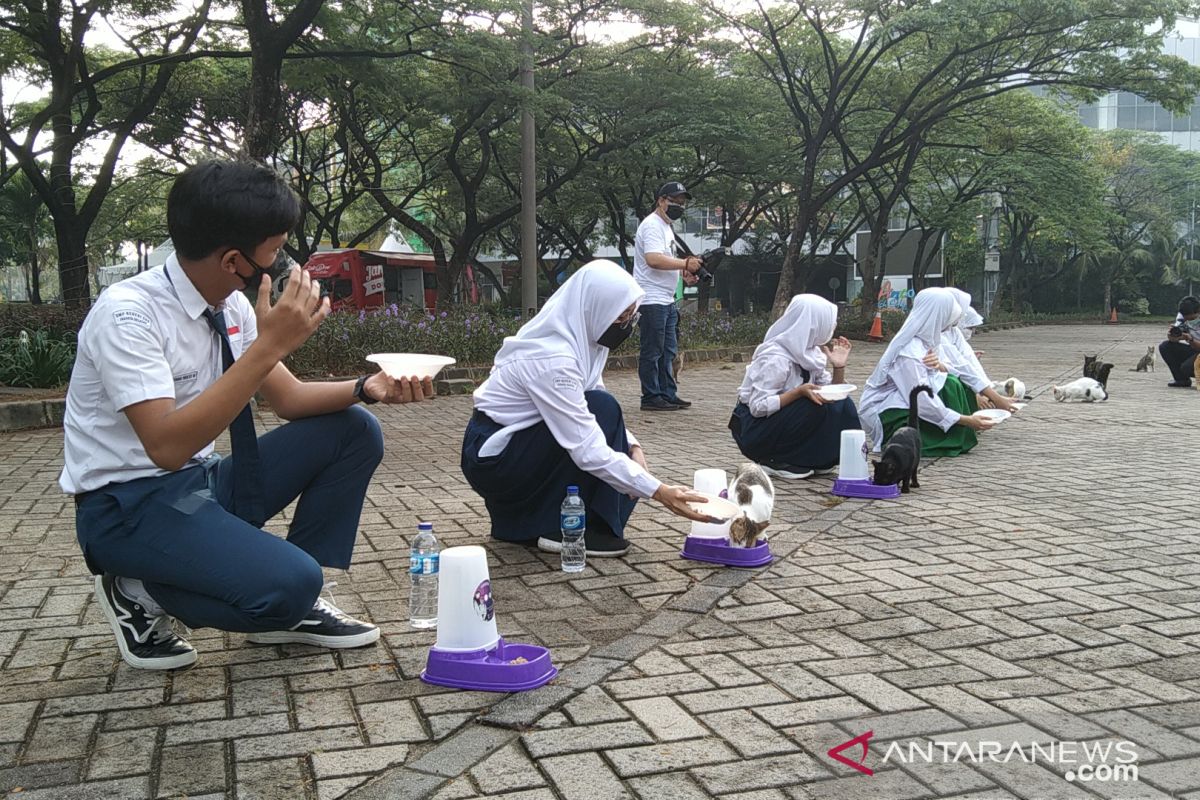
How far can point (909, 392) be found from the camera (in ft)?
24.1

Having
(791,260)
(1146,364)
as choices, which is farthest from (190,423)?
(791,260)

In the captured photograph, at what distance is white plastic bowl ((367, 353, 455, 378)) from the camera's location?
327 cm

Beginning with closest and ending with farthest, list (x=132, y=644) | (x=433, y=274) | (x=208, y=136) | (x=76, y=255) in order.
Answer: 1. (x=132, y=644)
2. (x=76, y=255)
3. (x=208, y=136)
4. (x=433, y=274)

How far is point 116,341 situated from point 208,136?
19.9 m

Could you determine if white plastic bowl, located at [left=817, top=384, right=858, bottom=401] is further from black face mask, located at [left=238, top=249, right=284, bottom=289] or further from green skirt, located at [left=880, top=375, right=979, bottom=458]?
black face mask, located at [left=238, top=249, right=284, bottom=289]

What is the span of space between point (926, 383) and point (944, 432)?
648 mm

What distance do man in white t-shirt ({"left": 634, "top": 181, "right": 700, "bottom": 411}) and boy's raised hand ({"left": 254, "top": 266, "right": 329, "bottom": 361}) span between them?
696cm

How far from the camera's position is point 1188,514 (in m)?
5.73

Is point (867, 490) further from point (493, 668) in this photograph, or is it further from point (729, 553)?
point (493, 668)

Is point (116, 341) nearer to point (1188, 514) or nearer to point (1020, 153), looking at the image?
point (1188, 514)

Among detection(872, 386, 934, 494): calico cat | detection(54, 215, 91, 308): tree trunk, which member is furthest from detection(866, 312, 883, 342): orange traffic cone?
detection(872, 386, 934, 494): calico cat

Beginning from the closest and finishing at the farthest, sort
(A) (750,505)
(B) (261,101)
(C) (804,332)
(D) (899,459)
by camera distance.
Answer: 1. (A) (750,505)
2. (D) (899,459)
3. (C) (804,332)
4. (B) (261,101)

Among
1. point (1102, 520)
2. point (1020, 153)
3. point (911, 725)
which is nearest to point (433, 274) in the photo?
point (1020, 153)

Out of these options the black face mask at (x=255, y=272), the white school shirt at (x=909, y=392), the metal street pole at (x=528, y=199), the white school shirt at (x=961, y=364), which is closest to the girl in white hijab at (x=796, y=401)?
the white school shirt at (x=909, y=392)
